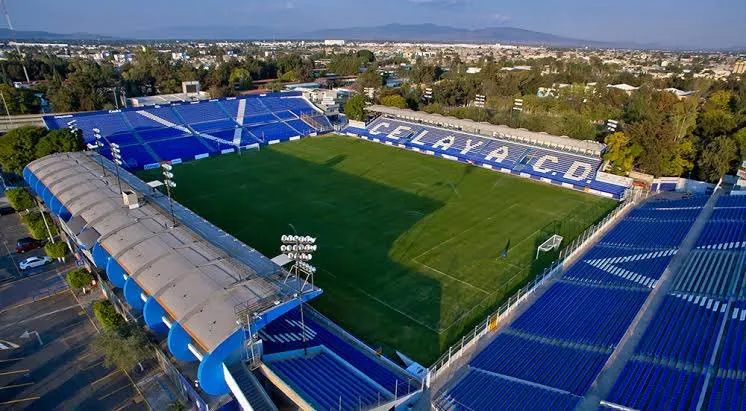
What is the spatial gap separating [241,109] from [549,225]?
48413mm

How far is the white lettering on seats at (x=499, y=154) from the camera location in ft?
154

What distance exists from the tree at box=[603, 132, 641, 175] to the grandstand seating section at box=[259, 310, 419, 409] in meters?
32.9

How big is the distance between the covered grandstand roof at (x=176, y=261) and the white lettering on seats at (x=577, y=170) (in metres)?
33.4

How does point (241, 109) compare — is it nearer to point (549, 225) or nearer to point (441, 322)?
point (549, 225)

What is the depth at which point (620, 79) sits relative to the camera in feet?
322

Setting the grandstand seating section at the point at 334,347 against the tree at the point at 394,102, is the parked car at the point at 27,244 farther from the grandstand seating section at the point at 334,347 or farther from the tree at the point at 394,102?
the tree at the point at 394,102

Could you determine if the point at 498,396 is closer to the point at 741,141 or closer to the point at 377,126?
the point at 741,141

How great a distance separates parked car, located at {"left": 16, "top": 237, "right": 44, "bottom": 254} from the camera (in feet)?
89.9

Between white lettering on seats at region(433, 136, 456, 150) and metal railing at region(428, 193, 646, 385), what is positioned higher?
white lettering on seats at region(433, 136, 456, 150)

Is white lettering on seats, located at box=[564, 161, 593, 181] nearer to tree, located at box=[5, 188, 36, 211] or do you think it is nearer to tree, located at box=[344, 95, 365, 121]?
tree, located at box=[344, 95, 365, 121]

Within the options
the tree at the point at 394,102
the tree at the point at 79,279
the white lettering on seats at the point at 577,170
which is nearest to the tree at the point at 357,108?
the tree at the point at 394,102

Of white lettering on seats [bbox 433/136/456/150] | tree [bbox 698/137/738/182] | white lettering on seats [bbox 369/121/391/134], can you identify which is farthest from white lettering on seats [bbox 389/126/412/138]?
tree [bbox 698/137/738/182]

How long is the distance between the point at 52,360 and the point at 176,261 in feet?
23.0

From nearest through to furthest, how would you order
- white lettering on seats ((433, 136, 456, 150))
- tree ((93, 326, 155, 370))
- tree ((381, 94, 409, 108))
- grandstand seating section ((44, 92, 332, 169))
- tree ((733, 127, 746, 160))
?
tree ((93, 326, 155, 370)), tree ((733, 127, 746, 160)), grandstand seating section ((44, 92, 332, 169)), white lettering on seats ((433, 136, 456, 150)), tree ((381, 94, 409, 108))
